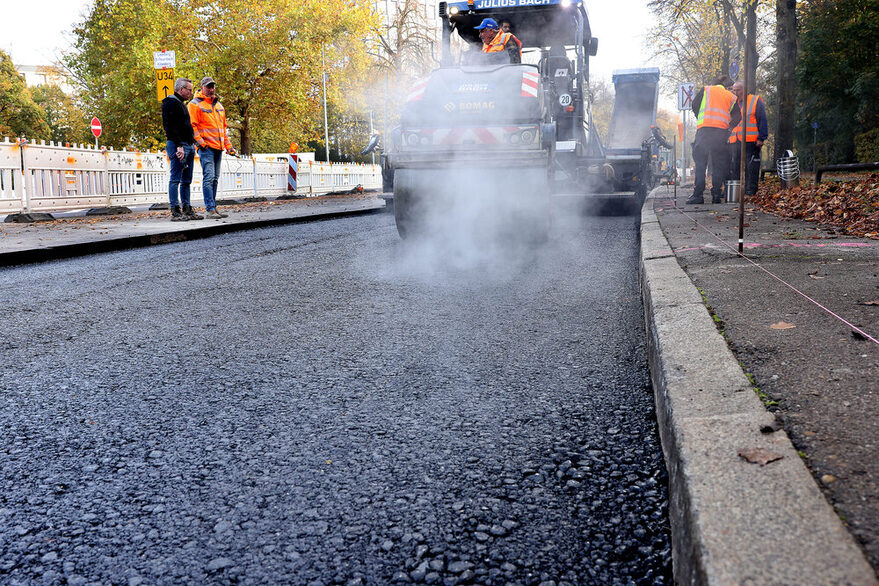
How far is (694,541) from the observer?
4.60 ft

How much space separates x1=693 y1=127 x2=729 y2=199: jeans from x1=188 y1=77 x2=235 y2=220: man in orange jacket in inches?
302

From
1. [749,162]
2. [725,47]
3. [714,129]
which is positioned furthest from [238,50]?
[714,129]

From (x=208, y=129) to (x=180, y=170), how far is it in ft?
2.82

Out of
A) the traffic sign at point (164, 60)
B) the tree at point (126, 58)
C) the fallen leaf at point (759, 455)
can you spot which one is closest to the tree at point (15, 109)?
the tree at point (126, 58)

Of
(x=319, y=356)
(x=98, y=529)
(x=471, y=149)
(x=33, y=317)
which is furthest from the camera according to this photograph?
(x=471, y=149)

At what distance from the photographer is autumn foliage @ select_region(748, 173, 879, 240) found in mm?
7844

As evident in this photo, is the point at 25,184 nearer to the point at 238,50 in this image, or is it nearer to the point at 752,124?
the point at 752,124

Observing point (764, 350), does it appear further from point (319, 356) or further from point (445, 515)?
point (319, 356)

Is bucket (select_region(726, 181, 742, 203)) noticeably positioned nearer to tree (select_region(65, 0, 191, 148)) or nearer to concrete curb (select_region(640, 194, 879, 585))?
concrete curb (select_region(640, 194, 879, 585))

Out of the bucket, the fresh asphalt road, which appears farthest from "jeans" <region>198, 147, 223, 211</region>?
the bucket

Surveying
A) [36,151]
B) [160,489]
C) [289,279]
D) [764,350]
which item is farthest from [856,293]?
[36,151]

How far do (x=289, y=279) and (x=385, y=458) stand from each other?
393 centimetres

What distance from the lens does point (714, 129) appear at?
38.6 ft

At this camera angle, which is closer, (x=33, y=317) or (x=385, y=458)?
(x=385, y=458)
